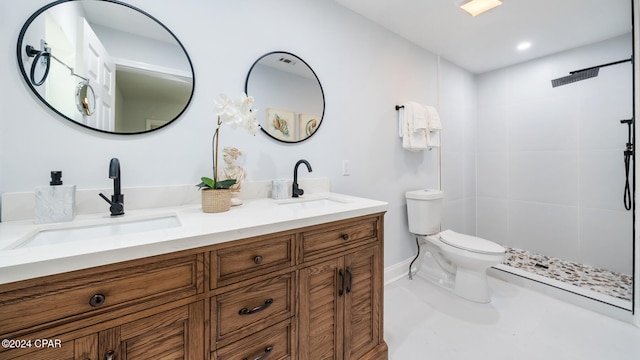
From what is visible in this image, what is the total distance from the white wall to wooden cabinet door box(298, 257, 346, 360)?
746 mm

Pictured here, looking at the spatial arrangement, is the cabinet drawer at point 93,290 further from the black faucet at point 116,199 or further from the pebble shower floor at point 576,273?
the pebble shower floor at point 576,273

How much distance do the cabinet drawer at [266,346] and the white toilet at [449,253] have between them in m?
1.58

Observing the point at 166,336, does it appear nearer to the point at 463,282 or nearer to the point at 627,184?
the point at 463,282

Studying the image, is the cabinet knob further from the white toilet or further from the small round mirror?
the white toilet

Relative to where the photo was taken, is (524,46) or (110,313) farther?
(524,46)

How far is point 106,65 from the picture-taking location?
1137mm

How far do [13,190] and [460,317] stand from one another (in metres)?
2.58

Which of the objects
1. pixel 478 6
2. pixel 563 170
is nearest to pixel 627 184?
pixel 563 170

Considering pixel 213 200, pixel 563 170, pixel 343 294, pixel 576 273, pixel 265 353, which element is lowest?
pixel 576 273

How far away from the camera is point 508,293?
209 centimetres

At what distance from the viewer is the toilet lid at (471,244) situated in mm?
1875

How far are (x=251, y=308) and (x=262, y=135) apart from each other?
1.01 m

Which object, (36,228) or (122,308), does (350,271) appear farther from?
(36,228)

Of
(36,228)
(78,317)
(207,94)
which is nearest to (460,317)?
(78,317)
